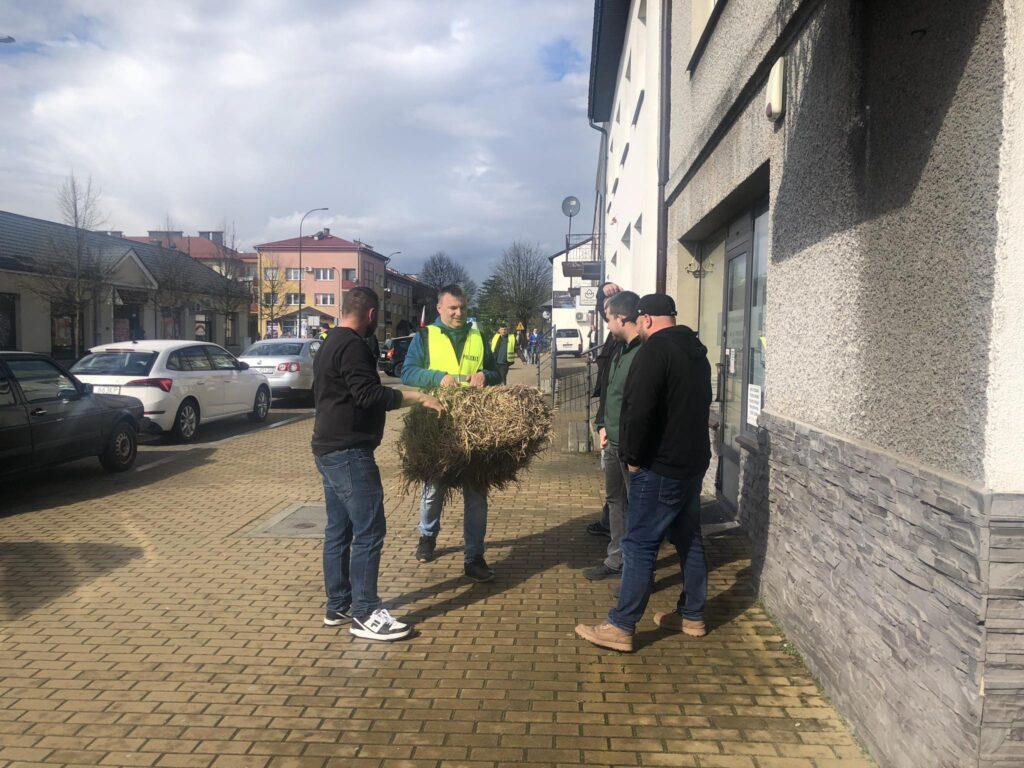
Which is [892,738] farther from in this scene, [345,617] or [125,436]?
[125,436]

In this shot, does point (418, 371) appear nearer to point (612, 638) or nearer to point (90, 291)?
point (612, 638)

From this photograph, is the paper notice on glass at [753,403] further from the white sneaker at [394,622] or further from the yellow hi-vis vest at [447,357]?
the white sneaker at [394,622]

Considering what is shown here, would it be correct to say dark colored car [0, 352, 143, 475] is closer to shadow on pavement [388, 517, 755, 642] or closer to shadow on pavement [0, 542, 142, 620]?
shadow on pavement [0, 542, 142, 620]

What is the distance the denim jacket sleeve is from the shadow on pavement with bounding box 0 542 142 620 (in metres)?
2.60

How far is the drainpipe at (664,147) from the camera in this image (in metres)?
9.45

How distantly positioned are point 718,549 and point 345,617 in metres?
2.94

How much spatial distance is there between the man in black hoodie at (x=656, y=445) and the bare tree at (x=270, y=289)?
46.3 meters

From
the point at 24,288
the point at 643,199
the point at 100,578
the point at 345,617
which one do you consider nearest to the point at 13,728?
the point at 345,617

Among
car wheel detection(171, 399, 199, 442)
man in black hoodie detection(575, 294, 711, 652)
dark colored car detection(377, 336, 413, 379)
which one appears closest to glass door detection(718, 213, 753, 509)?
man in black hoodie detection(575, 294, 711, 652)

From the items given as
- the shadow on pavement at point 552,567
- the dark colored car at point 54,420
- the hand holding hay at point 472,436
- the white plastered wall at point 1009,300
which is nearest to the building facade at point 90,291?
the dark colored car at point 54,420

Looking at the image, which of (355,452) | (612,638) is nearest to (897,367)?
(612,638)

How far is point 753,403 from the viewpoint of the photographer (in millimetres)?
6191

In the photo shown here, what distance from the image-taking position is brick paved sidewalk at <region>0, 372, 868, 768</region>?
321cm

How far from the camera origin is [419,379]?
5.00 metres
